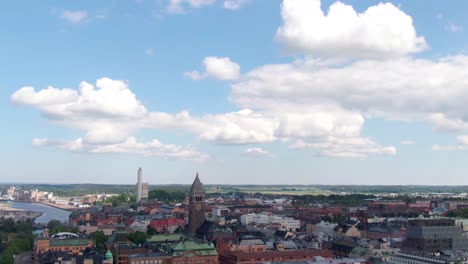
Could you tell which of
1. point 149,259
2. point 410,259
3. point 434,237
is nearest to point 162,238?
point 149,259

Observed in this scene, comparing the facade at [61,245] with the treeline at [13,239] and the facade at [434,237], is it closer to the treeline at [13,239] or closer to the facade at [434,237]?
the treeline at [13,239]

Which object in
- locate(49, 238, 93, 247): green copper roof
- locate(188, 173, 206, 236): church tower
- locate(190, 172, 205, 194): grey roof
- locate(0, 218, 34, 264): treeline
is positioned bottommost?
locate(0, 218, 34, 264): treeline

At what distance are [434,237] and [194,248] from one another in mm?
53477

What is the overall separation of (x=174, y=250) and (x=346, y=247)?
36.6m

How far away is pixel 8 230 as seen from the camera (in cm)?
17450

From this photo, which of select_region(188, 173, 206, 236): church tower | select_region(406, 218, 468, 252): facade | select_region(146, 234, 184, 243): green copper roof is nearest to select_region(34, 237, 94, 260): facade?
select_region(146, 234, 184, 243): green copper roof

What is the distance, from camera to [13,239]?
498 ft

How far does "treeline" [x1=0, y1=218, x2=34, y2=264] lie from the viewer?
389 ft

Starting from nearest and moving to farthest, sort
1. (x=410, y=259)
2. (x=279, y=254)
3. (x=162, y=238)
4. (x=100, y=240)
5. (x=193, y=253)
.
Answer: (x=410, y=259) → (x=193, y=253) → (x=279, y=254) → (x=162, y=238) → (x=100, y=240)

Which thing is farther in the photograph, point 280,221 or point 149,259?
point 280,221

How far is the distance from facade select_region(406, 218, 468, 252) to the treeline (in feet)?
260

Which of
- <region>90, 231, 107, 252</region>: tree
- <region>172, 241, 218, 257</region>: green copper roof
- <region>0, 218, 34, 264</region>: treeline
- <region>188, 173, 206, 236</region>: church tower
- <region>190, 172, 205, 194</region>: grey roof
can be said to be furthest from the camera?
<region>190, 172, 205, 194</region>: grey roof

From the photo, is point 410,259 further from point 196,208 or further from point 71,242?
point 71,242

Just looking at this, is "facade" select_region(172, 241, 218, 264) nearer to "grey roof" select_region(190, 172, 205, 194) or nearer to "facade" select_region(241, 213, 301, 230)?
"grey roof" select_region(190, 172, 205, 194)
